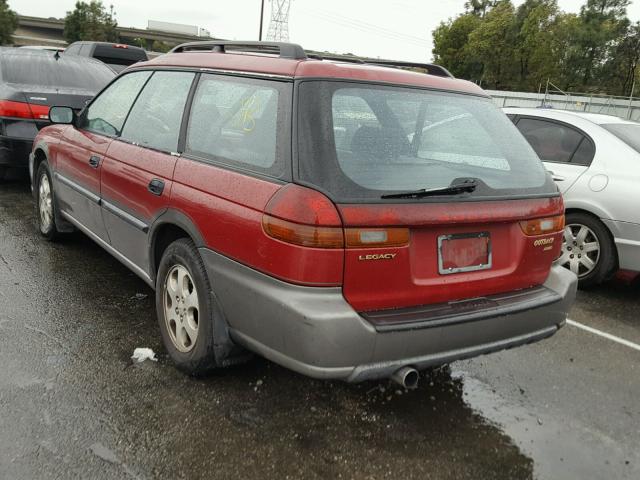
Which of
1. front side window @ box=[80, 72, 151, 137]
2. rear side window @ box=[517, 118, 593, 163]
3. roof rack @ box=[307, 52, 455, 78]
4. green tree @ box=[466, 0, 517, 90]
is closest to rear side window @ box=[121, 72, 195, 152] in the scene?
front side window @ box=[80, 72, 151, 137]

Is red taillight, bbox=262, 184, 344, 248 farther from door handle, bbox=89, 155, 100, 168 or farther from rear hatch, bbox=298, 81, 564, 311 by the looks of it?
door handle, bbox=89, 155, 100, 168

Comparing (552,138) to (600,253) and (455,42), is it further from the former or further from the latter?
(455,42)

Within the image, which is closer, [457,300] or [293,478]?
[293,478]

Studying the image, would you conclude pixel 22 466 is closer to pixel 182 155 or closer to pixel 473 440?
pixel 182 155

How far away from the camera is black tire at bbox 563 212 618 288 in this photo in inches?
212

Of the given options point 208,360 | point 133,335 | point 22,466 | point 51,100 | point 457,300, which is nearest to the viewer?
point 22,466

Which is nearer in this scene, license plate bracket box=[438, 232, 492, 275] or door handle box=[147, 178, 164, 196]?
license plate bracket box=[438, 232, 492, 275]

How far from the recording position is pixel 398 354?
2607mm

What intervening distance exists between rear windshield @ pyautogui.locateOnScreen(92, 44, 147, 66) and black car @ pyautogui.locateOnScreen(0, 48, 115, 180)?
6.56 m

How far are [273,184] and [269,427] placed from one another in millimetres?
1188

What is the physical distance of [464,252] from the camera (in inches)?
112

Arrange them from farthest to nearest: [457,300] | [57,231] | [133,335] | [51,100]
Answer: [51,100], [57,231], [133,335], [457,300]

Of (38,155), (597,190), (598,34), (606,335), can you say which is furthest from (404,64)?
(598,34)

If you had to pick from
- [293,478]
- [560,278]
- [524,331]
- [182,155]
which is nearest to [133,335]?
[182,155]
